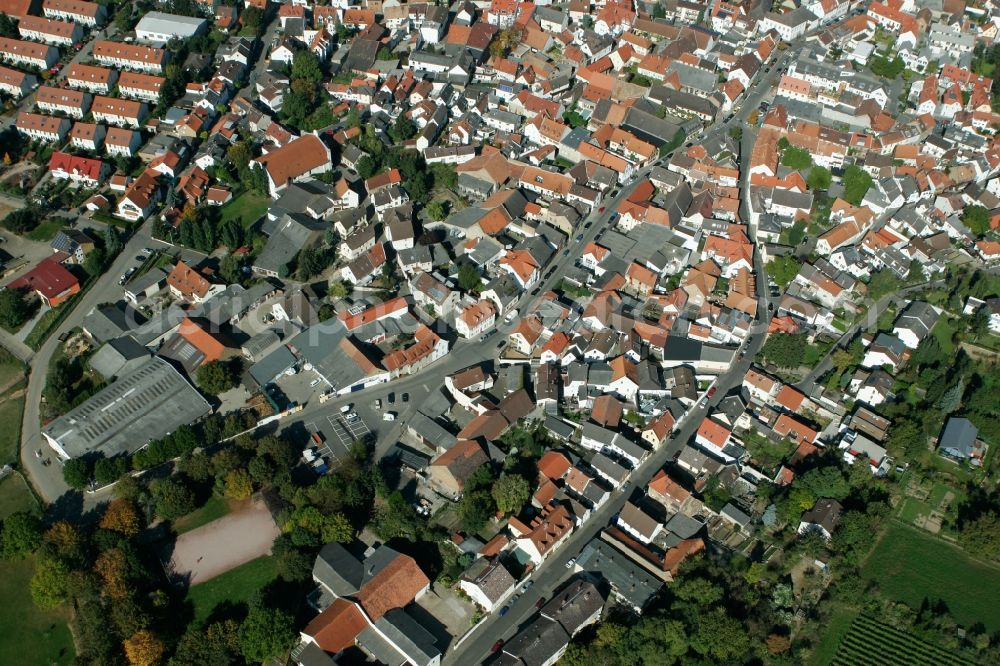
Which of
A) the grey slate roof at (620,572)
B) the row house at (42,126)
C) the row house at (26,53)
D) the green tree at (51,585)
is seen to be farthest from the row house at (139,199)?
the grey slate roof at (620,572)

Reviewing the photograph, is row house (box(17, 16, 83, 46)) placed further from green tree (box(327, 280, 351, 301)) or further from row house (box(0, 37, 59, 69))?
green tree (box(327, 280, 351, 301))

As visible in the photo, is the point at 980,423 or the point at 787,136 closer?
the point at 980,423

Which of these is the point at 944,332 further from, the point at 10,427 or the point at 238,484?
the point at 10,427

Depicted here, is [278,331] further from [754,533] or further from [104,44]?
[104,44]

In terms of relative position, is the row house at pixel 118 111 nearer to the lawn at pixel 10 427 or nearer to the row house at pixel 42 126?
the row house at pixel 42 126

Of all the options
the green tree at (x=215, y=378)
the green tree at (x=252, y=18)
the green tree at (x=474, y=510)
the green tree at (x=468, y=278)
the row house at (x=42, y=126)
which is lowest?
the green tree at (x=215, y=378)

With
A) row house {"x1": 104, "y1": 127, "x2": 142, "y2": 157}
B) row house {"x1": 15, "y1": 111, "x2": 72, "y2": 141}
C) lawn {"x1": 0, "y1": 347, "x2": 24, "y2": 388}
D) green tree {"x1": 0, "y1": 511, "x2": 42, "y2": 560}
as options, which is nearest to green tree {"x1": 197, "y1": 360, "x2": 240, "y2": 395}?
green tree {"x1": 0, "y1": 511, "x2": 42, "y2": 560}

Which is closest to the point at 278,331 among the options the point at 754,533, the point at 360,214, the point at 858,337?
the point at 360,214
